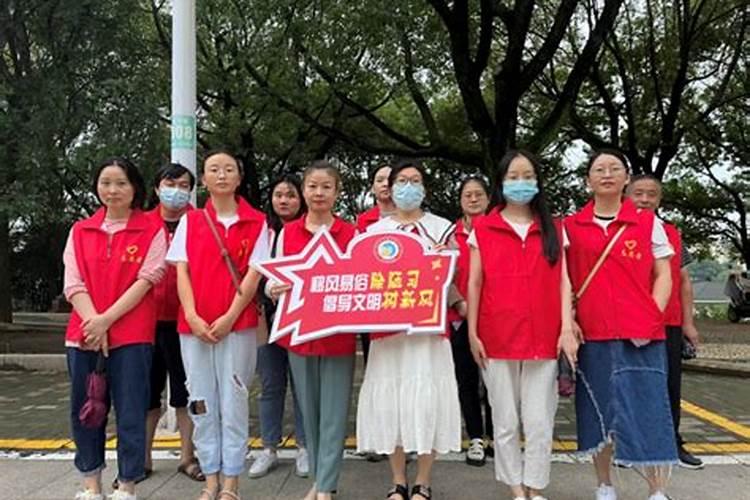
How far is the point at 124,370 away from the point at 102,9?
631cm

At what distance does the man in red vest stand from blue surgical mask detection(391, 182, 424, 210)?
1.48 m

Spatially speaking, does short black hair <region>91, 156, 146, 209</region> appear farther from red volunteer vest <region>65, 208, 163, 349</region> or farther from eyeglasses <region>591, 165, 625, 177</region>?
eyeglasses <region>591, 165, 625, 177</region>

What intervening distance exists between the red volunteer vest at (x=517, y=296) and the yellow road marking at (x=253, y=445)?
1.84 m

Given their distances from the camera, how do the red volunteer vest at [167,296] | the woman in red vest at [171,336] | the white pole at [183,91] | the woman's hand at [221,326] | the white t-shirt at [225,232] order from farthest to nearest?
the white pole at [183,91] < the woman in red vest at [171,336] < the red volunteer vest at [167,296] < the white t-shirt at [225,232] < the woman's hand at [221,326]

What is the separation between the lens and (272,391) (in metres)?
4.82

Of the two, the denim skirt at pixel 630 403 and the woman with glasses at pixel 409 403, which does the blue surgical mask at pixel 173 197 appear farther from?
→ the denim skirt at pixel 630 403

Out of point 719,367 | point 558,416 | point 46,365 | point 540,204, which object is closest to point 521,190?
point 540,204

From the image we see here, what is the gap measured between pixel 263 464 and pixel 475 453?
137 cm

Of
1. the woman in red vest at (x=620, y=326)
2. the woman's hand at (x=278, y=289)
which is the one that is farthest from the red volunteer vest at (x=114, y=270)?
the woman in red vest at (x=620, y=326)

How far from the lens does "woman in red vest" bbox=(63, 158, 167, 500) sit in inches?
150

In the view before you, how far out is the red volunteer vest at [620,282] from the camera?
3762 millimetres

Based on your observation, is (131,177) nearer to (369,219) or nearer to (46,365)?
(369,219)

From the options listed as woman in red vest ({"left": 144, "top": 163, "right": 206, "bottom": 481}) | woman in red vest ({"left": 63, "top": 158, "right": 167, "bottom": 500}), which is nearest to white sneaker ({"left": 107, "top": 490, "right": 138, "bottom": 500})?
woman in red vest ({"left": 63, "top": 158, "right": 167, "bottom": 500})

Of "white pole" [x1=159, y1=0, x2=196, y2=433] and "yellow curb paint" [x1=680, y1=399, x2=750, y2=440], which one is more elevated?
"white pole" [x1=159, y1=0, x2=196, y2=433]
